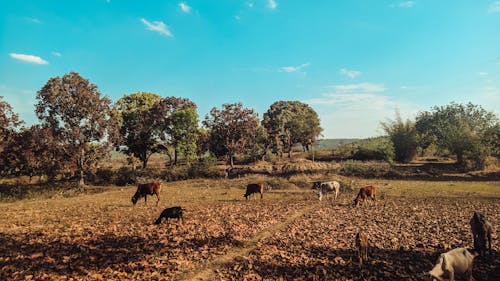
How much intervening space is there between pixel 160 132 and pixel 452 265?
47.2 metres

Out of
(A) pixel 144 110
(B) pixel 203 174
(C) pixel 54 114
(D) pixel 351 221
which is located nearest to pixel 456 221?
(D) pixel 351 221

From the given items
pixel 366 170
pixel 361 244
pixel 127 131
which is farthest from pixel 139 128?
pixel 361 244

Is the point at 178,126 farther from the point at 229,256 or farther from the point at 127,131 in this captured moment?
the point at 229,256

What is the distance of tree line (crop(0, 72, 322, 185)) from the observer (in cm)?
3403

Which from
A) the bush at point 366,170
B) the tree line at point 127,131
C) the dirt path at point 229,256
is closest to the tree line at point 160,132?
the tree line at point 127,131

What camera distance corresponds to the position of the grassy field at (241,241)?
369 inches

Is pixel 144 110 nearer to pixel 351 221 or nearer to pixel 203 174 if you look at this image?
pixel 203 174

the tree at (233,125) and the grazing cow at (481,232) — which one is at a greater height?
the tree at (233,125)

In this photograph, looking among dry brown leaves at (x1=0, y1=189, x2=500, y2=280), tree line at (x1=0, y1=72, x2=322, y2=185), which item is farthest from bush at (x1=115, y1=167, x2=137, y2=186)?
dry brown leaves at (x1=0, y1=189, x2=500, y2=280)

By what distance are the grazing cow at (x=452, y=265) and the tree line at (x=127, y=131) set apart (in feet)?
125

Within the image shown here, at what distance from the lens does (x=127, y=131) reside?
50312 mm

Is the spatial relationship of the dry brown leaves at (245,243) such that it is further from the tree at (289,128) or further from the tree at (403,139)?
the tree at (289,128)

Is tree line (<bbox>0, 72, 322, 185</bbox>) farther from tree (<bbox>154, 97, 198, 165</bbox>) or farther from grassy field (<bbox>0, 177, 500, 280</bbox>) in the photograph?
grassy field (<bbox>0, 177, 500, 280</bbox>)

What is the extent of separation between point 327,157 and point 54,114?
4913 cm
